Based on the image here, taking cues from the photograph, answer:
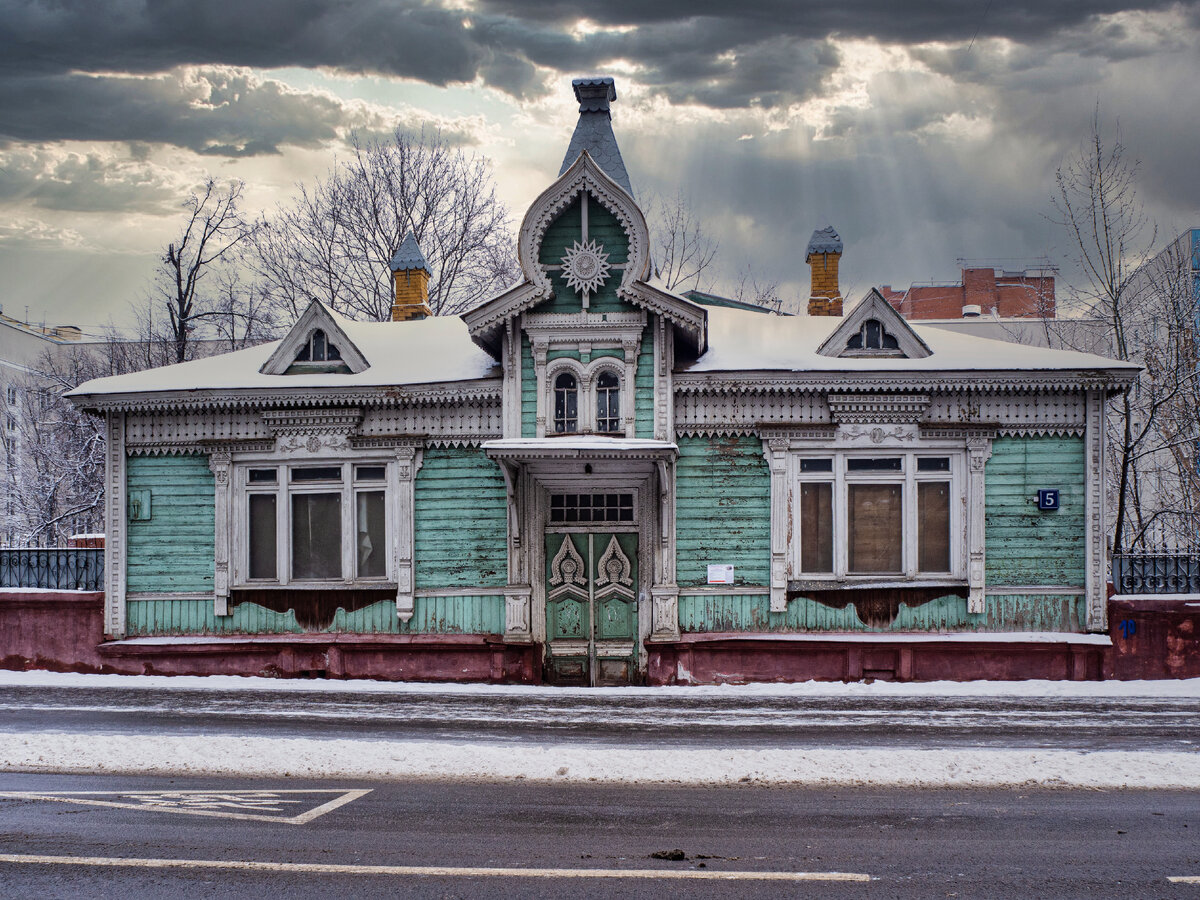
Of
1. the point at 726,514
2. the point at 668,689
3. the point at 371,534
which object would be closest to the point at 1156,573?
the point at 726,514

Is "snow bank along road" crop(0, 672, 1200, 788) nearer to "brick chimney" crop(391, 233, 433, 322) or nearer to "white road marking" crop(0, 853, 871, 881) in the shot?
"white road marking" crop(0, 853, 871, 881)

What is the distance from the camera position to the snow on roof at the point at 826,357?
12.5 metres

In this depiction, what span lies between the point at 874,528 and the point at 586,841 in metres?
7.84

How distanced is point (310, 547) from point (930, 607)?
925cm

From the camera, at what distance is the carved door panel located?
12.9 metres

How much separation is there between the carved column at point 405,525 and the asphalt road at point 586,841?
5129 millimetres

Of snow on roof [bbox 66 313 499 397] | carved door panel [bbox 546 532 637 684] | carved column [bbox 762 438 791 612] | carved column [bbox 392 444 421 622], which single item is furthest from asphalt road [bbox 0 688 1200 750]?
snow on roof [bbox 66 313 499 397]

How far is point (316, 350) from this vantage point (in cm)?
1368

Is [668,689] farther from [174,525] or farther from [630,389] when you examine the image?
[174,525]

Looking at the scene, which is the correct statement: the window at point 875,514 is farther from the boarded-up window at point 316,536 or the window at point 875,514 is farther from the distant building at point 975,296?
the distant building at point 975,296

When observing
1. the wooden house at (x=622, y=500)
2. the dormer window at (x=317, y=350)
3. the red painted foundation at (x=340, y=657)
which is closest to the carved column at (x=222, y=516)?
the wooden house at (x=622, y=500)

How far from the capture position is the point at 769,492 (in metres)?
12.8

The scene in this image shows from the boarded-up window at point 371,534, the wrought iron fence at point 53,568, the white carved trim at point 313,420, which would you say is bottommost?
the wrought iron fence at point 53,568

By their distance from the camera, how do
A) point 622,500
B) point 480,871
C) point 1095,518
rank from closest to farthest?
point 480,871
point 1095,518
point 622,500
